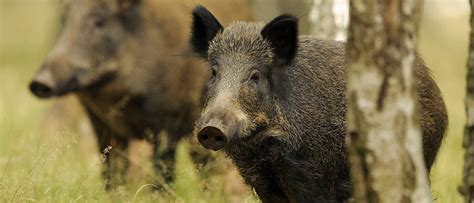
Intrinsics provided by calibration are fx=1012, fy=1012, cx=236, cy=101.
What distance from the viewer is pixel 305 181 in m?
5.48

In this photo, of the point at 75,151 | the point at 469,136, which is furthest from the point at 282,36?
the point at 75,151

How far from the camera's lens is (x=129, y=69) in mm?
8984

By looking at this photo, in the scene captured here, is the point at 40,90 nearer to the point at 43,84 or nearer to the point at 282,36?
the point at 43,84

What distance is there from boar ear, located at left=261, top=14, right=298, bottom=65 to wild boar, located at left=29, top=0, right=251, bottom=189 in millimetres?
2679

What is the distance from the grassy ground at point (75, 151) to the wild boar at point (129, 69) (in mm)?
357

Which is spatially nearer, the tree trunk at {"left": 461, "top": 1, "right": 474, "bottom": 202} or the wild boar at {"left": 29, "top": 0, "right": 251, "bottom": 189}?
the tree trunk at {"left": 461, "top": 1, "right": 474, "bottom": 202}

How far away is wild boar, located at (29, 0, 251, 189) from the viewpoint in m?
8.50

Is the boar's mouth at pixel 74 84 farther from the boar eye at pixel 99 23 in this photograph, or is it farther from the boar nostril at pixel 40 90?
the boar eye at pixel 99 23

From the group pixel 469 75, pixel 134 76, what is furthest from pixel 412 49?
pixel 134 76

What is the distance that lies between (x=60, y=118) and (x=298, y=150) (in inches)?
242

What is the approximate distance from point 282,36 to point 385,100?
6.37ft

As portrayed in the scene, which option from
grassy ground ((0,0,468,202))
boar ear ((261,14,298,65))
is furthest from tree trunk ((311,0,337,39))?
boar ear ((261,14,298,65))

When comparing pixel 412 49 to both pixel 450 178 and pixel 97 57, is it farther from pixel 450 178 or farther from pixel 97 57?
pixel 97 57

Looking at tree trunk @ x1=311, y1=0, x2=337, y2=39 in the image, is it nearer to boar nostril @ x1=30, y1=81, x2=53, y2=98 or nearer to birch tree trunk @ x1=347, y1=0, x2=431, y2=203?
boar nostril @ x1=30, y1=81, x2=53, y2=98
